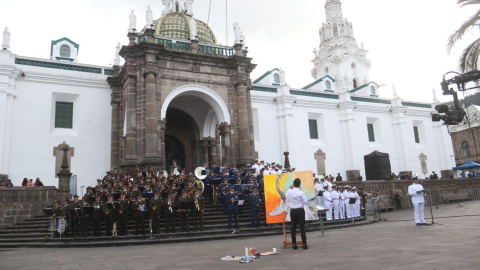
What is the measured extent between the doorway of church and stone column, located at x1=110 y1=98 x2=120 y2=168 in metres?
3.44

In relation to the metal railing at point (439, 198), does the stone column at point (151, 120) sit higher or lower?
higher

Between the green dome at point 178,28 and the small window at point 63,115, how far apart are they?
7.21m

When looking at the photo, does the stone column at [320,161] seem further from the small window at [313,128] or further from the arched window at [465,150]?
the arched window at [465,150]

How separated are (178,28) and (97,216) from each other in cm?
1485

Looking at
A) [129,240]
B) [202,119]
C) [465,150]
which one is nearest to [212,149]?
[202,119]

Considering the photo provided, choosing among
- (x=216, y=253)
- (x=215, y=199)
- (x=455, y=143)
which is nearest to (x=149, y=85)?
(x=215, y=199)

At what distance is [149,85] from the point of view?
18.3 m

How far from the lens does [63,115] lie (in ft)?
69.2

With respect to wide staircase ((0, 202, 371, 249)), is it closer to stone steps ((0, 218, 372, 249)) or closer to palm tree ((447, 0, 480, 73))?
stone steps ((0, 218, 372, 249))

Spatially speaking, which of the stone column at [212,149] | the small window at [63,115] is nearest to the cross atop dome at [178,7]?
the stone column at [212,149]

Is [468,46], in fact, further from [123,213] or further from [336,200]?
[123,213]

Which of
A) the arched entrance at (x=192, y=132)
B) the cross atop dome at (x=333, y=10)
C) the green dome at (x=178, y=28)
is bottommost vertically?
the arched entrance at (x=192, y=132)

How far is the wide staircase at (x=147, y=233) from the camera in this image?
39.9 ft

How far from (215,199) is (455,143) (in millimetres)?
39932
